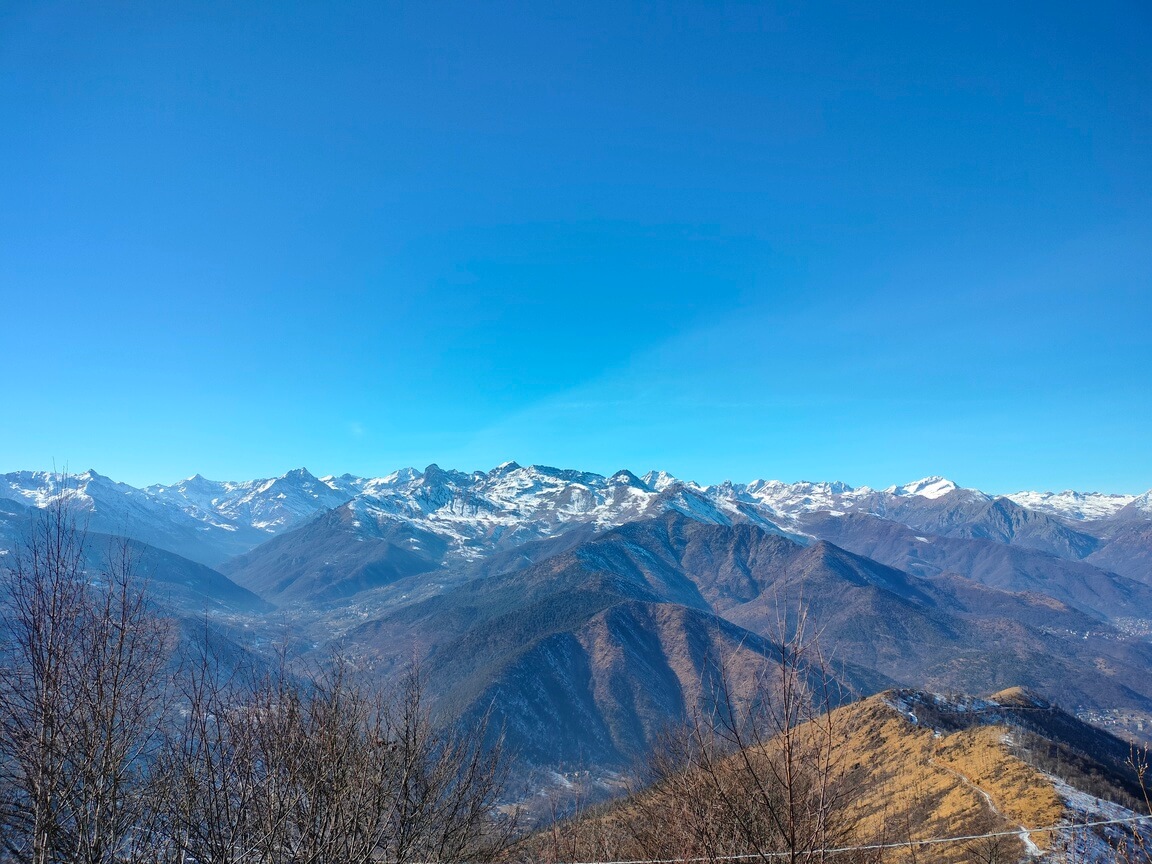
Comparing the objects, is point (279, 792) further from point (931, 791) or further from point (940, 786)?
point (940, 786)

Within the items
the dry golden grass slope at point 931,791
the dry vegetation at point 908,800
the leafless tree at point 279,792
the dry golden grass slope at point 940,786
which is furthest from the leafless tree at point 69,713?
the dry golden grass slope at point 940,786

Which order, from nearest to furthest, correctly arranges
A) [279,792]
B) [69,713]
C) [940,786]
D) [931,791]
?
[69,713] → [279,792] → [931,791] → [940,786]

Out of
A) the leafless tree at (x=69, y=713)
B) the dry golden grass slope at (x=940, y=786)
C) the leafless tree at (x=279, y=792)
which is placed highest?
the leafless tree at (x=69, y=713)

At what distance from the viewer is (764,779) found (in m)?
24.5

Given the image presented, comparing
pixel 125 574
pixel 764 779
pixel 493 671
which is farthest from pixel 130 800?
pixel 493 671

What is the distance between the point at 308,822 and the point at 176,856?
7.16ft

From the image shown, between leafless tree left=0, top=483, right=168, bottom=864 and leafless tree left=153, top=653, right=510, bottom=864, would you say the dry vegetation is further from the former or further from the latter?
leafless tree left=0, top=483, right=168, bottom=864

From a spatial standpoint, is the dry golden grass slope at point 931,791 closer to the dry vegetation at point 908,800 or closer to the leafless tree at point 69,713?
the dry vegetation at point 908,800

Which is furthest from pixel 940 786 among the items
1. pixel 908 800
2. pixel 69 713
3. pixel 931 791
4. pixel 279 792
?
pixel 69 713

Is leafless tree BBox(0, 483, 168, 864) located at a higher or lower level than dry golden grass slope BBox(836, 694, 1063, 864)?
higher

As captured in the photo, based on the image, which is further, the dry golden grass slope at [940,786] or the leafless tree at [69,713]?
the dry golden grass slope at [940,786]

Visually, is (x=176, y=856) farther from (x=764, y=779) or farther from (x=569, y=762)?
(x=569, y=762)

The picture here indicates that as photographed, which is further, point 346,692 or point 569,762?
point 569,762

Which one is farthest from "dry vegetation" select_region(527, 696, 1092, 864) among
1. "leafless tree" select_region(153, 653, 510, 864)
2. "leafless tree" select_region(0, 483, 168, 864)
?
"leafless tree" select_region(0, 483, 168, 864)
